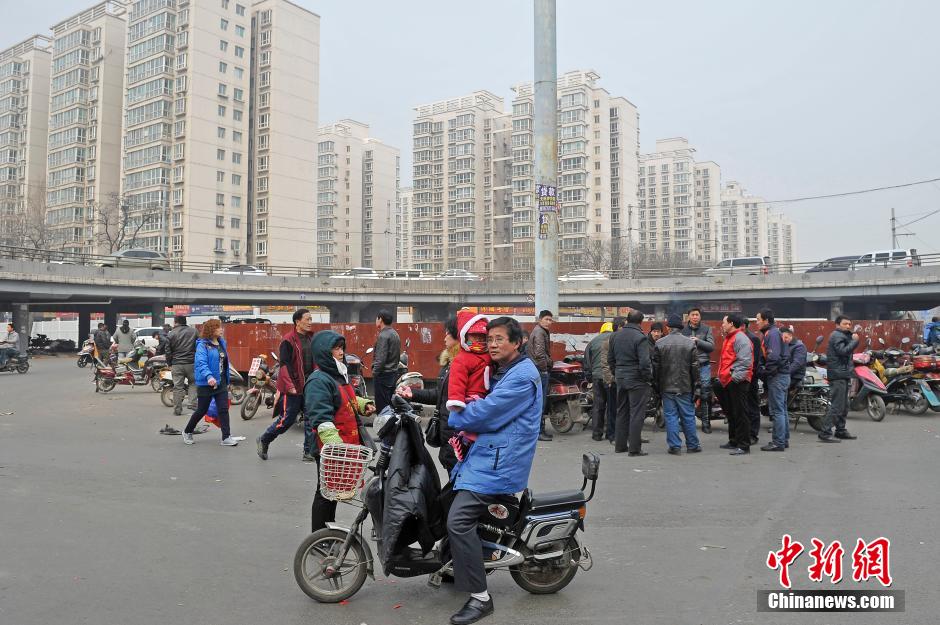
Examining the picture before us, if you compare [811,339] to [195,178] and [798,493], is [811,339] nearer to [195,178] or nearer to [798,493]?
[798,493]

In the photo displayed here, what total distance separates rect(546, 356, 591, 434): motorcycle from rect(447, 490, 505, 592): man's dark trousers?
7130 mm

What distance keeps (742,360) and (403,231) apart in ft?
428

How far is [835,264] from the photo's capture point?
40.8 metres

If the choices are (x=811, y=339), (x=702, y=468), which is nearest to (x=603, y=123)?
(x=811, y=339)

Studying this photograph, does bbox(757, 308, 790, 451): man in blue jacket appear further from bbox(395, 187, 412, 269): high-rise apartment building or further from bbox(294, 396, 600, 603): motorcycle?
bbox(395, 187, 412, 269): high-rise apartment building

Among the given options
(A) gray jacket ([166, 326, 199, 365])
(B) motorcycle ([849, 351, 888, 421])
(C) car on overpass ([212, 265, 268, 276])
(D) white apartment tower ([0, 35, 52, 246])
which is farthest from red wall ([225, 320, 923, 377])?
(D) white apartment tower ([0, 35, 52, 246])

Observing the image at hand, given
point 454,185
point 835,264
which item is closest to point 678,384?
point 835,264

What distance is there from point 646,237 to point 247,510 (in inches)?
4462

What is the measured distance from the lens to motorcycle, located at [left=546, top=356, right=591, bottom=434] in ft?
35.6

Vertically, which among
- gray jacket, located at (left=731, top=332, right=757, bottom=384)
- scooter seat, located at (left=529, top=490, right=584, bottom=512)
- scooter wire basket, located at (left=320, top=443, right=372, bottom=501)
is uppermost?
gray jacket, located at (left=731, top=332, right=757, bottom=384)

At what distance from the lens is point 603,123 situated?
96.2 meters

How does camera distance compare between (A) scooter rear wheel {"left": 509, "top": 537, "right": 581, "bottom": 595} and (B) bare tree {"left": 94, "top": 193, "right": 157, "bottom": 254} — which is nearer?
(A) scooter rear wheel {"left": 509, "top": 537, "right": 581, "bottom": 595}

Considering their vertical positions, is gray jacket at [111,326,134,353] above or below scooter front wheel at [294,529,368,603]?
above

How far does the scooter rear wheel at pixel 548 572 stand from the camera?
4.07 metres
